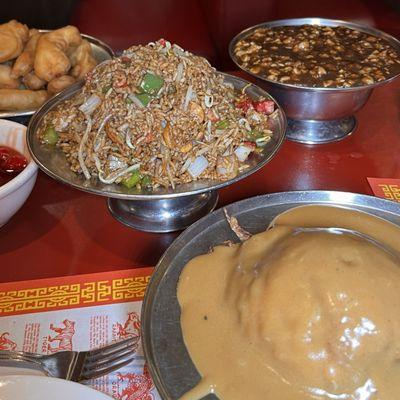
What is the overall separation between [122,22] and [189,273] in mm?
3549

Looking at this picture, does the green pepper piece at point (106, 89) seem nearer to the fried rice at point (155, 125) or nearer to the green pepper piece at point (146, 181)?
the fried rice at point (155, 125)

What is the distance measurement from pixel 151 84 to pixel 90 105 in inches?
9.8

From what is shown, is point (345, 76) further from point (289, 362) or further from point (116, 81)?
point (289, 362)

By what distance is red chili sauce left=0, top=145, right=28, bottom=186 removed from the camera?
1.72 metres

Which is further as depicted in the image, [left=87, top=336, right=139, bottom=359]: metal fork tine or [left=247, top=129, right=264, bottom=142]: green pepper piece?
[left=247, top=129, right=264, bottom=142]: green pepper piece

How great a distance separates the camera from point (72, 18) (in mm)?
4176

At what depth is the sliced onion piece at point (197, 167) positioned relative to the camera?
1593mm

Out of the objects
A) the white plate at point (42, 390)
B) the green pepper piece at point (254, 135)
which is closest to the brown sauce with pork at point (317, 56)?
the green pepper piece at point (254, 135)

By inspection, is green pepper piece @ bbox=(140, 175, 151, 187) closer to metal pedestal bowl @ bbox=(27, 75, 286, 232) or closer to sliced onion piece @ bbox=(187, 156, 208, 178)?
metal pedestal bowl @ bbox=(27, 75, 286, 232)

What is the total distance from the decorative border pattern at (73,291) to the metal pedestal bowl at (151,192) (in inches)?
9.0

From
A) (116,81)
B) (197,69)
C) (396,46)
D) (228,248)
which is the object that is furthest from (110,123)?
(396,46)

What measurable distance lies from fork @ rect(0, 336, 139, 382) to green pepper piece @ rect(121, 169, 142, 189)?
0.51 meters

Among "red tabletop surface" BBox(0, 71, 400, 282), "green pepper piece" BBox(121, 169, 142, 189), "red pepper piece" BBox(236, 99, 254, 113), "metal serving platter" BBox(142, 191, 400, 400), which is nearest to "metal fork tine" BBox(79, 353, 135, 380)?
"metal serving platter" BBox(142, 191, 400, 400)

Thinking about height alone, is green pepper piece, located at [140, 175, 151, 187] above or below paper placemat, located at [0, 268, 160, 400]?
above
